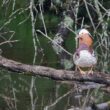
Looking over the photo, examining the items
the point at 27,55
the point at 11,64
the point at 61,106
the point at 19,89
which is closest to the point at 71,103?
the point at 61,106

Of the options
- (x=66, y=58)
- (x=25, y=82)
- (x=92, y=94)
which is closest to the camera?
(x=92, y=94)

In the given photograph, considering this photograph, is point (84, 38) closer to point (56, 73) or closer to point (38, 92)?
point (56, 73)

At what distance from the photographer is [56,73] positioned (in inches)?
187

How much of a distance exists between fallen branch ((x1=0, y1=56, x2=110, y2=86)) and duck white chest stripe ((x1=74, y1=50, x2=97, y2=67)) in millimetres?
105

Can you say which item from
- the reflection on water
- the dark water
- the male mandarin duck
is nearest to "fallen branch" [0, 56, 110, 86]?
the male mandarin duck

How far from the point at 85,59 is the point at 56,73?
26cm

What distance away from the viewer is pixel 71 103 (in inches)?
250

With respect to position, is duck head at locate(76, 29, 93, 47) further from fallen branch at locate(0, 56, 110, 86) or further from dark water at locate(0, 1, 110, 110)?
dark water at locate(0, 1, 110, 110)

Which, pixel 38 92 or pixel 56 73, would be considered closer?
pixel 56 73

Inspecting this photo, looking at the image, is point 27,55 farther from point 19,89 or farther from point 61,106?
point 61,106

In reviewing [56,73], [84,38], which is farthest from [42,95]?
[56,73]

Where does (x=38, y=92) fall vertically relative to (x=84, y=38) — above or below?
below

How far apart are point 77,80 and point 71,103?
1.65 meters

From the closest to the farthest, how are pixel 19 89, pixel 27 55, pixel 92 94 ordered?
pixel 92 94 → pixel 19 89 → pixel 27 55
